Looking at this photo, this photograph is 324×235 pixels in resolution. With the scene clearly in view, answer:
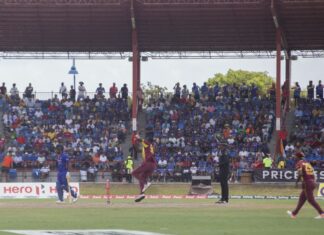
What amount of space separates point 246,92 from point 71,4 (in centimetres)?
1244

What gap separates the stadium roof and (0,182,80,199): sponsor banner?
13296 millimetres

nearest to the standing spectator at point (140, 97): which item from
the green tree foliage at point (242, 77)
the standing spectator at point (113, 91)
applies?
the standing spectator at point (113, 91)

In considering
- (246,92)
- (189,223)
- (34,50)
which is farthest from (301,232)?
(34,50)

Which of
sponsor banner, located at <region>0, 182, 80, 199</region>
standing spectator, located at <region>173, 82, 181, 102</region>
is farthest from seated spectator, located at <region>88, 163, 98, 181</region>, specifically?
standing spectator, located at <region>173, 82, 181, 102</region>

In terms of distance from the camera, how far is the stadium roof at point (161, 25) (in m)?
48.6

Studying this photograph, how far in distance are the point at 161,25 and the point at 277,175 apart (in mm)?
12494

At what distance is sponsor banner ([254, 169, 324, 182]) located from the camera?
145 feet

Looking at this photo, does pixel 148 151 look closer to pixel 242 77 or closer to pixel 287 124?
pixel 287 124

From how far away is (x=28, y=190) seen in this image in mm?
38656

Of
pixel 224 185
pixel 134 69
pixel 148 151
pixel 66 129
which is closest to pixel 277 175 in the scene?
pixel 134 69

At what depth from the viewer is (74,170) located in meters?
47.1

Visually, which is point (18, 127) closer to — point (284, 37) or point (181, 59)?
point (181, 59)

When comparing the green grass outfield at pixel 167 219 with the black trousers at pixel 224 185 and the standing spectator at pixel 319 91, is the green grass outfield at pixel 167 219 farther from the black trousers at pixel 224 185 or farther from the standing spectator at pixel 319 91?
the standing spectator at pixel 319 91

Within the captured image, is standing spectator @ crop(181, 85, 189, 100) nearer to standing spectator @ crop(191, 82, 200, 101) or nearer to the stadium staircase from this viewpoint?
standing spectator @ crop(191, 82, 200, 101)
